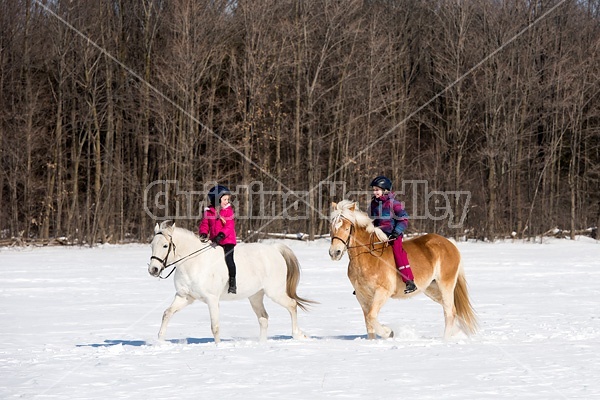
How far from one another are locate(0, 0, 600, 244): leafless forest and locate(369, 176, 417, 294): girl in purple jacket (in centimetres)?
2195

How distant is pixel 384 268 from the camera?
35.6 ft

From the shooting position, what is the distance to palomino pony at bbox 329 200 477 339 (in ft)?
34.9

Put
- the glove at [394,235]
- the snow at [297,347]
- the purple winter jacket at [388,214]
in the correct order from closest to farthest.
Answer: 1. the snow at [297,347]
2. the glove at [394,235]
3. the purple winter jacket at [388,214]

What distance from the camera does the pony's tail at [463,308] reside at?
11414 millimetres

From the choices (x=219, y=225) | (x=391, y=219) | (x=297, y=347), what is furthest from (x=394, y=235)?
(x=219, y=225)

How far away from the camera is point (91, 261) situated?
26.5 metres

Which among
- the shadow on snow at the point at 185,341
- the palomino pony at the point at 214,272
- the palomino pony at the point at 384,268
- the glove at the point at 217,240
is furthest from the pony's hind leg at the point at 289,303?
the glove at the point at 217,240

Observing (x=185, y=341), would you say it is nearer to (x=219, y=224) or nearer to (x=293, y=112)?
(x=219, y=224)

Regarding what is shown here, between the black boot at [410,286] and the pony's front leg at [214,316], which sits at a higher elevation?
the black boot at [410,286]

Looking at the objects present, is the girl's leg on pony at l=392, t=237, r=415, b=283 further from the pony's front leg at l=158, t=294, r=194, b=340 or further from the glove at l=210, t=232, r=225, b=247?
the pony's front leg at l=158, t=294, r=194, b=340

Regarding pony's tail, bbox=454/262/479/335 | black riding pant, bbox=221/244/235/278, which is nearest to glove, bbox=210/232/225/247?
black riding pant, bbox=221/244/235/278

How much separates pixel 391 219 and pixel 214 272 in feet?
8.70

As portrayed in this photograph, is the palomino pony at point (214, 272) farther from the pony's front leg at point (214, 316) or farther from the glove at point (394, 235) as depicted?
the glove at point (394, 235)

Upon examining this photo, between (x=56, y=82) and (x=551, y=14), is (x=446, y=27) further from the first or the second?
(x=56, y=82)
